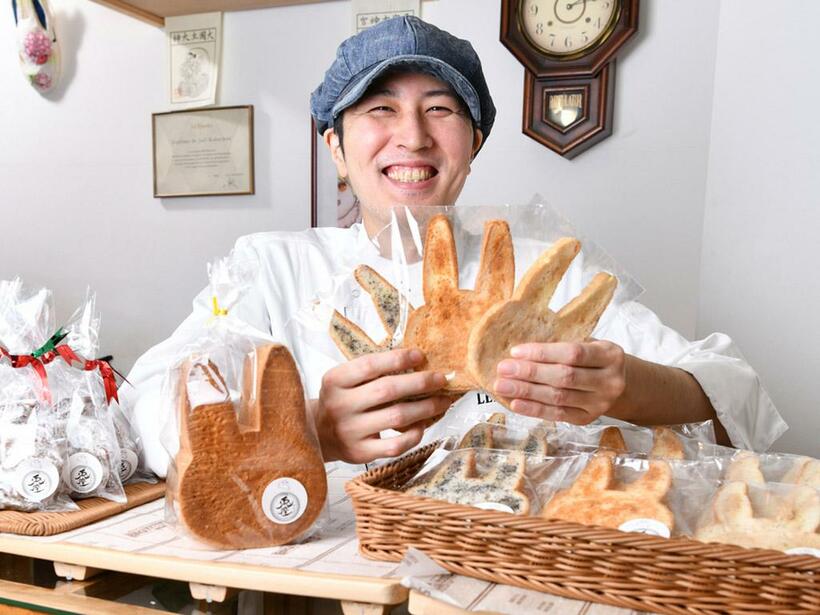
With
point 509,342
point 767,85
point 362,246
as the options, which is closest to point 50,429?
point 362,246

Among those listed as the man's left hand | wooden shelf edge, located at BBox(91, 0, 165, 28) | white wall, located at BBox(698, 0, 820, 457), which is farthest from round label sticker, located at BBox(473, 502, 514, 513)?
wooden shelf edge, located at BBox(91, 0, 165, 28)

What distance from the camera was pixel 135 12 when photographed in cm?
226

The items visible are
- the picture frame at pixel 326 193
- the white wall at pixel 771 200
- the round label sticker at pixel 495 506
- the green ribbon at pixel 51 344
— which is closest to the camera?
the round label sticker at pixel 495 506

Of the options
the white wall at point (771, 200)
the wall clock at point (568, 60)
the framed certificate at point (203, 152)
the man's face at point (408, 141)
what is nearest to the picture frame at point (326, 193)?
the framed certificate at point (203, 152)

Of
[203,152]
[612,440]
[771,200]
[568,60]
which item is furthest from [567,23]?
[612,440]

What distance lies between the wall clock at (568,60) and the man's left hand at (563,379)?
1234 millimetres

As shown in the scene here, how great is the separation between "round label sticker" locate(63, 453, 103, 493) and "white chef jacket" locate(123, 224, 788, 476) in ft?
0.31

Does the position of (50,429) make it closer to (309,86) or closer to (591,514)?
(591,514)

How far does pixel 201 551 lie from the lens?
694mm

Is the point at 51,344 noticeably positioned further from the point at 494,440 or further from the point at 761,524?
the point at 761,524

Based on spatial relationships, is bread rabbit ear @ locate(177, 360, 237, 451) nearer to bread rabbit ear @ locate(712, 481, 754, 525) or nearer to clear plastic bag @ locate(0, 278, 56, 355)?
clear plastic bag @ locate(0, 278, 56, 355)

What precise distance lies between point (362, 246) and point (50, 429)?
1.44ft

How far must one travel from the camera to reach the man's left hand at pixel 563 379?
2.29 feet

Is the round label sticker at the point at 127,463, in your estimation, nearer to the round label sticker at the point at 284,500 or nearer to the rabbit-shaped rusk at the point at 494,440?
the round label sticker at the point at 284,500
